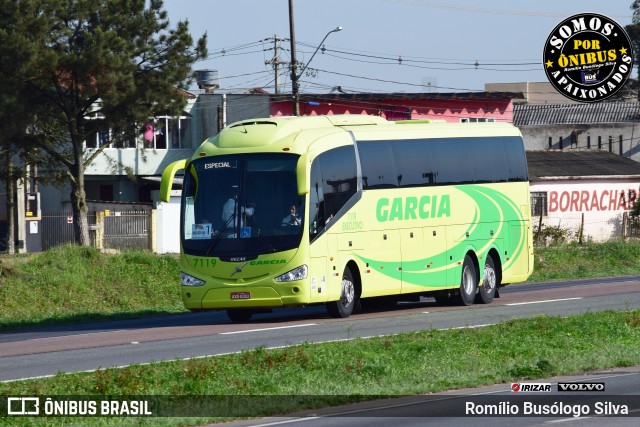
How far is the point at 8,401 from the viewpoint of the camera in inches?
561

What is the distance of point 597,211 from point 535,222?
6938 millimetres

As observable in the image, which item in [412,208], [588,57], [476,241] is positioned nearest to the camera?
[588,57]

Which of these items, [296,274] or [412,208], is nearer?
[296,274]

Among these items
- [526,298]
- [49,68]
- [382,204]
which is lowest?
[526,298]

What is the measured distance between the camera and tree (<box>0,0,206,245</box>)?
148 ft

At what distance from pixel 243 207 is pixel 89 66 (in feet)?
73.2

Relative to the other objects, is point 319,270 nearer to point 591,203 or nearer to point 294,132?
point 294,132

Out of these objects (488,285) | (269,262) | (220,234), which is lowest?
(488,285)

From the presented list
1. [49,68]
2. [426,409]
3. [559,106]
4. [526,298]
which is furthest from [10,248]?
[559,106]

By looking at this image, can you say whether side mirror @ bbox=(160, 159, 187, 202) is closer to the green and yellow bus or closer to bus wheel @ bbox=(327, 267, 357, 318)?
the green and yellow bus

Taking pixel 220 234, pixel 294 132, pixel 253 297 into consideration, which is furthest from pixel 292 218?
pixel 294 132

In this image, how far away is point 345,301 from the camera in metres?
25.6

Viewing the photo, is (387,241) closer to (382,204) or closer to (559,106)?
(382,204)

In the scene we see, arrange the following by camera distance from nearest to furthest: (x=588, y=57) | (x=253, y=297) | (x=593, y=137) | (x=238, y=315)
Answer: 1. (x=588, y=57)
2. (x=253, y=297)
3. (x=238, y=315)
4. (x=593, y=137)
